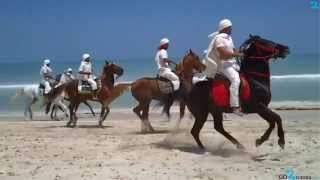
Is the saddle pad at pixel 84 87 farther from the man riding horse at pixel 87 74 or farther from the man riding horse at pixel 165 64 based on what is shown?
the man riding horse at pixel 165 64

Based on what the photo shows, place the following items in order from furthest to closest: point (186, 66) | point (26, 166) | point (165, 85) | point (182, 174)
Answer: point (165, 85), point (186, 66), point (26, 166), point (182, 174)

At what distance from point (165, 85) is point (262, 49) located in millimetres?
4752

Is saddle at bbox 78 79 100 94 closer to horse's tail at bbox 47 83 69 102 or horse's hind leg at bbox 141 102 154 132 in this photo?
horse's tail at bbox 47 83 69 102

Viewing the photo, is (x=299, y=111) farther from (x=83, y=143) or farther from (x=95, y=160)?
(x=95, y=160)

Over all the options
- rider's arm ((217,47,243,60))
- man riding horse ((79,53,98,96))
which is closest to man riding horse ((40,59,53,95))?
man riding horse ((79,53,98,96))

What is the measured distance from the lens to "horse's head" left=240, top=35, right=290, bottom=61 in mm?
11336

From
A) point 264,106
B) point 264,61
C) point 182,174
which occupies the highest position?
point 264,61

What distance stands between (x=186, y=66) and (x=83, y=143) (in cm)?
293

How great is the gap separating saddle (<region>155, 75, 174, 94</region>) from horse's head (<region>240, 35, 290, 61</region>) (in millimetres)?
4427

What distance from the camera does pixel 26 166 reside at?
35.6ft

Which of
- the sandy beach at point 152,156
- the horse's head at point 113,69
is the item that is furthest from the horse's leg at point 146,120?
the horse's head at point 113,69

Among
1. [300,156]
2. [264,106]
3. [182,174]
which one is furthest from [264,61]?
[182,174]

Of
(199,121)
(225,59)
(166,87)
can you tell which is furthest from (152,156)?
(166,87)

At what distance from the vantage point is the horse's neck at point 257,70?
11.4 meters
